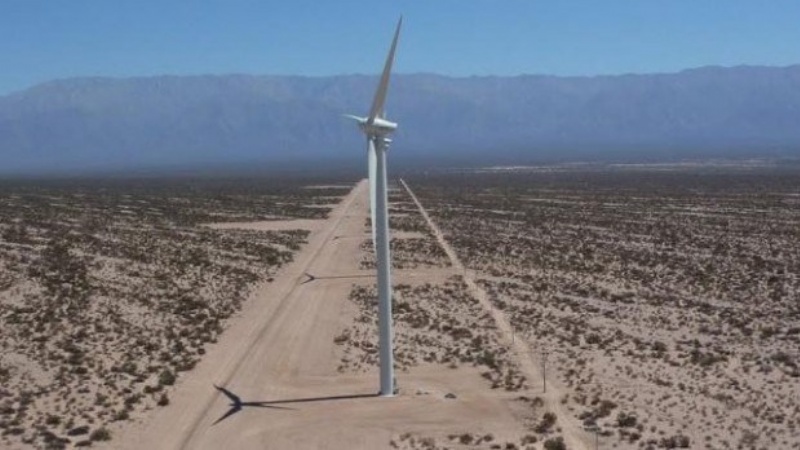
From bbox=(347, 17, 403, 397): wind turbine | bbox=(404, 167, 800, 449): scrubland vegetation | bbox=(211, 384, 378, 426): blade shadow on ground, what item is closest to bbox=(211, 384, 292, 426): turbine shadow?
bbox=(211, 384, 378, 426): blade shadow on ground

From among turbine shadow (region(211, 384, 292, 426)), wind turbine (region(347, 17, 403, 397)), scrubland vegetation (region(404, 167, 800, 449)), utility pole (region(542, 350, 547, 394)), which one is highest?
wind turbine (region(347, 17, 403, 397))

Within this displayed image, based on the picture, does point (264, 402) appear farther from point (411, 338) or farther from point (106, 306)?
point (106, 306)

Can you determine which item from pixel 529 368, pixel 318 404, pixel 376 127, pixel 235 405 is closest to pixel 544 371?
pixel 529 368

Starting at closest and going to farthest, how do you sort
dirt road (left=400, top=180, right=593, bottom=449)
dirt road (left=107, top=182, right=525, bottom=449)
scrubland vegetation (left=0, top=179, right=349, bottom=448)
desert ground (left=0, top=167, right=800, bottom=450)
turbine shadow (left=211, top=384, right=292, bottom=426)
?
dirt road (left=400, top=180, right=593, bottom=449)
dirt road (left=107, top=182, right=525, bottom=449)
desert ground (left=0, top=167, right=800, bottom=450)
turbine shadow (left=211, top=384, right=292, bottom=426)
scrubland vegetation (left=0, top=179, right=349, bottom=448)

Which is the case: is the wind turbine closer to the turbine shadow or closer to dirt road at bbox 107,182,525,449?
dirt road at bbox 107,182,525,449

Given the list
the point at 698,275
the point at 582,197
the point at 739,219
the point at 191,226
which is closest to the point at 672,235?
the point at 739,219

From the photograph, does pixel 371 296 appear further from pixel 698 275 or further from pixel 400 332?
pixel 698 275
